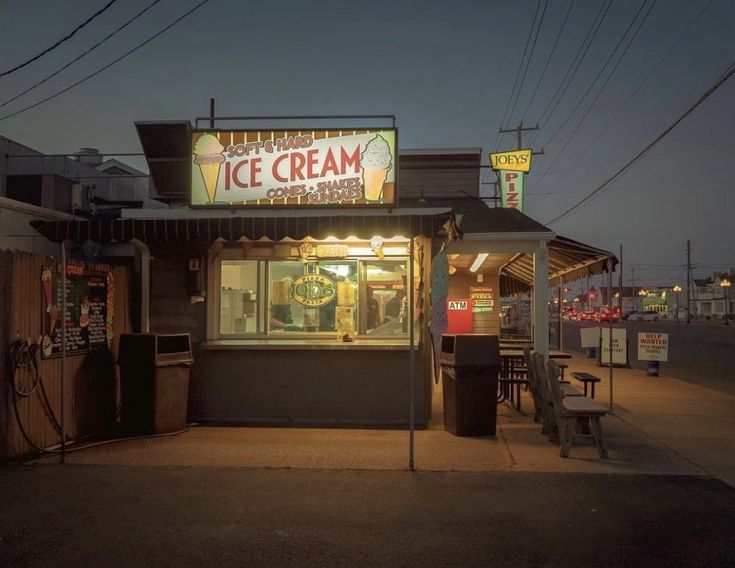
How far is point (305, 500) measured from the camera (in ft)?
20.3

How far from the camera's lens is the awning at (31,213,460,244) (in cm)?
839

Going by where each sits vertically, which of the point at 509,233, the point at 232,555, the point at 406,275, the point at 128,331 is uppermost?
the point at 509,233

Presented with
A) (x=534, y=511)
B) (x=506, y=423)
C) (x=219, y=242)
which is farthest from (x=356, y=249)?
(x=534, y=511)

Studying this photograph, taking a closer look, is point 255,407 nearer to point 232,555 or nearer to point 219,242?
point 219,242

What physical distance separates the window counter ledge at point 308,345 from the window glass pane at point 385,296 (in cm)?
43

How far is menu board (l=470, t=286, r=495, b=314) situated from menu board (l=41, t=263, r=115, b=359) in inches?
480

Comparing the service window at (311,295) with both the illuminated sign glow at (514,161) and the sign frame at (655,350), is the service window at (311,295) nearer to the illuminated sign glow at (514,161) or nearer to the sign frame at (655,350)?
the sign frame at (655,350)

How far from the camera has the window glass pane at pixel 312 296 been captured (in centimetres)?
1041

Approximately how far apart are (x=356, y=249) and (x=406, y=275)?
2.81 feet

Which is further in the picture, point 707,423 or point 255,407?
point 707,423

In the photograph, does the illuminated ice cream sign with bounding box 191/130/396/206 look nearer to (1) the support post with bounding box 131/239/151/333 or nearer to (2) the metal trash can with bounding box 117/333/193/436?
(1) the support post with bounding box 131/239/151/333

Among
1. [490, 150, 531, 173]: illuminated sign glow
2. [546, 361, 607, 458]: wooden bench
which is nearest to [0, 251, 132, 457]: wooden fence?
[546, 361, 607, 458]: wooden bench

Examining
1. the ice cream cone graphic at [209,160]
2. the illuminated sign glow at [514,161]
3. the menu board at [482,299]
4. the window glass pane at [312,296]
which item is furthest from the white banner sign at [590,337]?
the ice cream cone graphic at [209,160]

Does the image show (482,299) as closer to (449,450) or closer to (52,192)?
(449,450)
